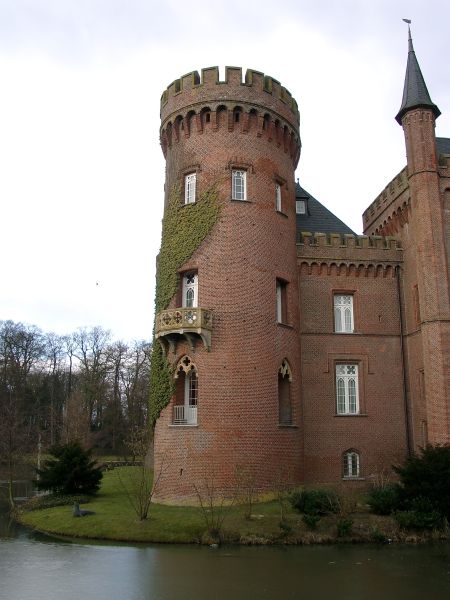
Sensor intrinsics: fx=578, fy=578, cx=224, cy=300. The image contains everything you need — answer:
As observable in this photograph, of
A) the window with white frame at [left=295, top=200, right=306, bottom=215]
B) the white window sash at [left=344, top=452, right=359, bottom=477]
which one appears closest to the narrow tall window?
the window with white frame at [left=295, top=200, right=306, bottom=215]

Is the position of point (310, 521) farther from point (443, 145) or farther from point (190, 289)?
point (443, 145)

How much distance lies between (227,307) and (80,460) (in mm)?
8863

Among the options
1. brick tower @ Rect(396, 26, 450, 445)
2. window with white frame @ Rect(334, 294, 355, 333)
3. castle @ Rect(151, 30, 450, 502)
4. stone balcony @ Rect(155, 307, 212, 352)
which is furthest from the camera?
window with white frame @ Rect(334, 294, 355, 333)

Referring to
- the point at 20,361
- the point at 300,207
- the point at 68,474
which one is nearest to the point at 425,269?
the point at 300,207

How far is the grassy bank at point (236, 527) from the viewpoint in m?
16.0

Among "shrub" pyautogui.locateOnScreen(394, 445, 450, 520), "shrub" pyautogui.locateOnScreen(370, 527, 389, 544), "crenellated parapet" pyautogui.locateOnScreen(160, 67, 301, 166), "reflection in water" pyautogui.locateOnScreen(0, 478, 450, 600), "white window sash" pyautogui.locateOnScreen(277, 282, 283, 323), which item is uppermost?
"crenellated parapet" pyautogui.locateOnScreen(160, 67, 301, 166)

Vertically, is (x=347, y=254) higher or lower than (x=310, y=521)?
higher

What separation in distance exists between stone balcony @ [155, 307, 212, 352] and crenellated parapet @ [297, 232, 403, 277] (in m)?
6.36

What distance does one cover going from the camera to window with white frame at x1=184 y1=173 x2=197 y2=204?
74.8 feet

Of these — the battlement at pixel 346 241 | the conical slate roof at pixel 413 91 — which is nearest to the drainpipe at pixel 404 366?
the battlement at pixel 346 241

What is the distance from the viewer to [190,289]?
72.7 ft

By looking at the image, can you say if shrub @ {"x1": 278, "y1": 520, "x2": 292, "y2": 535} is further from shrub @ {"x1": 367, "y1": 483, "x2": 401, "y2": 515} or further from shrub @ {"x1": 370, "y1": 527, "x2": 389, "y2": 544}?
shrub @ {"x1": 367, "y1": 483, "x2": 401, "y2": 515}

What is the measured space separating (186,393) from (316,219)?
1132cm

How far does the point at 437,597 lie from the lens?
10.8 metres
